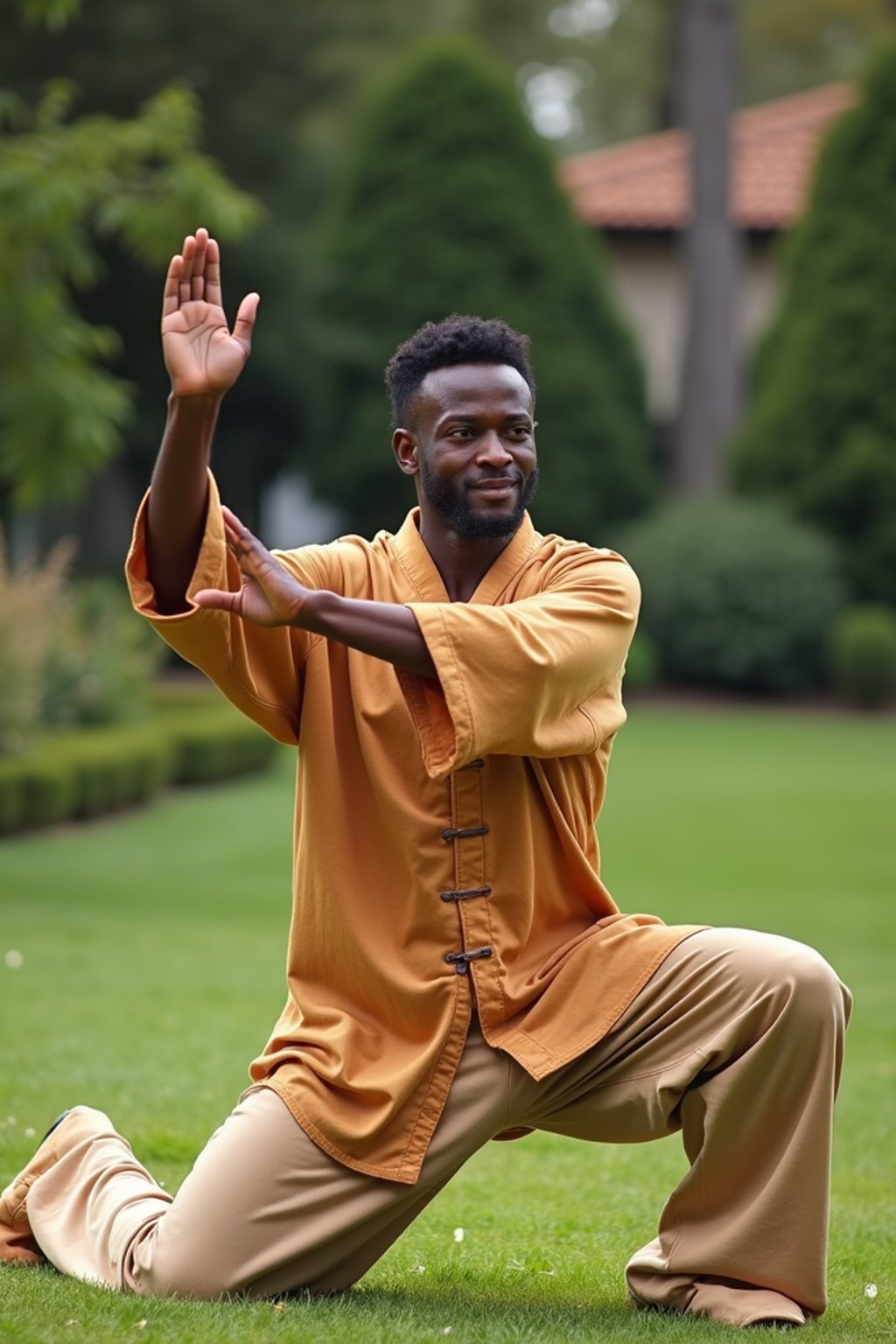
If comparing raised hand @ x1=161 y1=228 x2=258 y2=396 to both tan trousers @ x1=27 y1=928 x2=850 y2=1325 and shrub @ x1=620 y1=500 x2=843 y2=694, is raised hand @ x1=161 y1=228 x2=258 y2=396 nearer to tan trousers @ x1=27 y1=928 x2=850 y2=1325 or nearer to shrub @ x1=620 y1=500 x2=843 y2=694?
tan trousers @ x1=27 y1=928 x2=850 y2=1325

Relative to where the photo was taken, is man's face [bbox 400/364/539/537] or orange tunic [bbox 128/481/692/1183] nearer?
orange tunic [bbox 128/481/692/1183]

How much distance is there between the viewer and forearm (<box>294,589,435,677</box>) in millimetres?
3789

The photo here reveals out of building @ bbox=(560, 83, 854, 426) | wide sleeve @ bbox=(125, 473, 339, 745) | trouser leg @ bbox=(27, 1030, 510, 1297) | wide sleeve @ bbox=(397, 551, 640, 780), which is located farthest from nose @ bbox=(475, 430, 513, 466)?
building @ bbox=(560, 83, 854, 426)

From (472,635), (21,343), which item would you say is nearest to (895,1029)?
(472,635)

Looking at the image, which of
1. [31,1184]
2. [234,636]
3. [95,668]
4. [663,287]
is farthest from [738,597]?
[234,636]

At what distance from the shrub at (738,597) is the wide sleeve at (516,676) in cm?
1992

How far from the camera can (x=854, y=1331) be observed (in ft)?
13.0

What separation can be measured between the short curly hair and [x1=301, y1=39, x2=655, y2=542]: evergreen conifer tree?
22.3m


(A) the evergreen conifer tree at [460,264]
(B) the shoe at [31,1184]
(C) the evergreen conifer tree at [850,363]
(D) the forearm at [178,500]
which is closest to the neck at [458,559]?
(D) the forearm at [178,500]

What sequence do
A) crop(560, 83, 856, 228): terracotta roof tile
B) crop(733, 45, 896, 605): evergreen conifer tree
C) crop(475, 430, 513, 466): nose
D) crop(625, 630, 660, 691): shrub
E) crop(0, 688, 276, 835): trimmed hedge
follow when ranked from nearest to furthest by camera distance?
crop(475, 430, 513, 466): nose
crop(0, 688, 276, 835): trimmed hedge
crop(625, 630, 660, 691): shrub
crop(733, 45, 896, 605): evergreen conifer tree
crop(560, 83, 856, 228): terracotta roof tile

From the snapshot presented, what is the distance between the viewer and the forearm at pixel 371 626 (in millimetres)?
3789

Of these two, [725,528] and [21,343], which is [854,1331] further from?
[725,528]

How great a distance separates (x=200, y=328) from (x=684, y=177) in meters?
28.3

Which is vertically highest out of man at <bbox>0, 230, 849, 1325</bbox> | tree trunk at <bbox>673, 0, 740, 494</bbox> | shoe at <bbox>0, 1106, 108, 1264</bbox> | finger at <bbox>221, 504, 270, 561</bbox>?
tree trunk at <bbox>673, 0, 740, 494</bbox>
